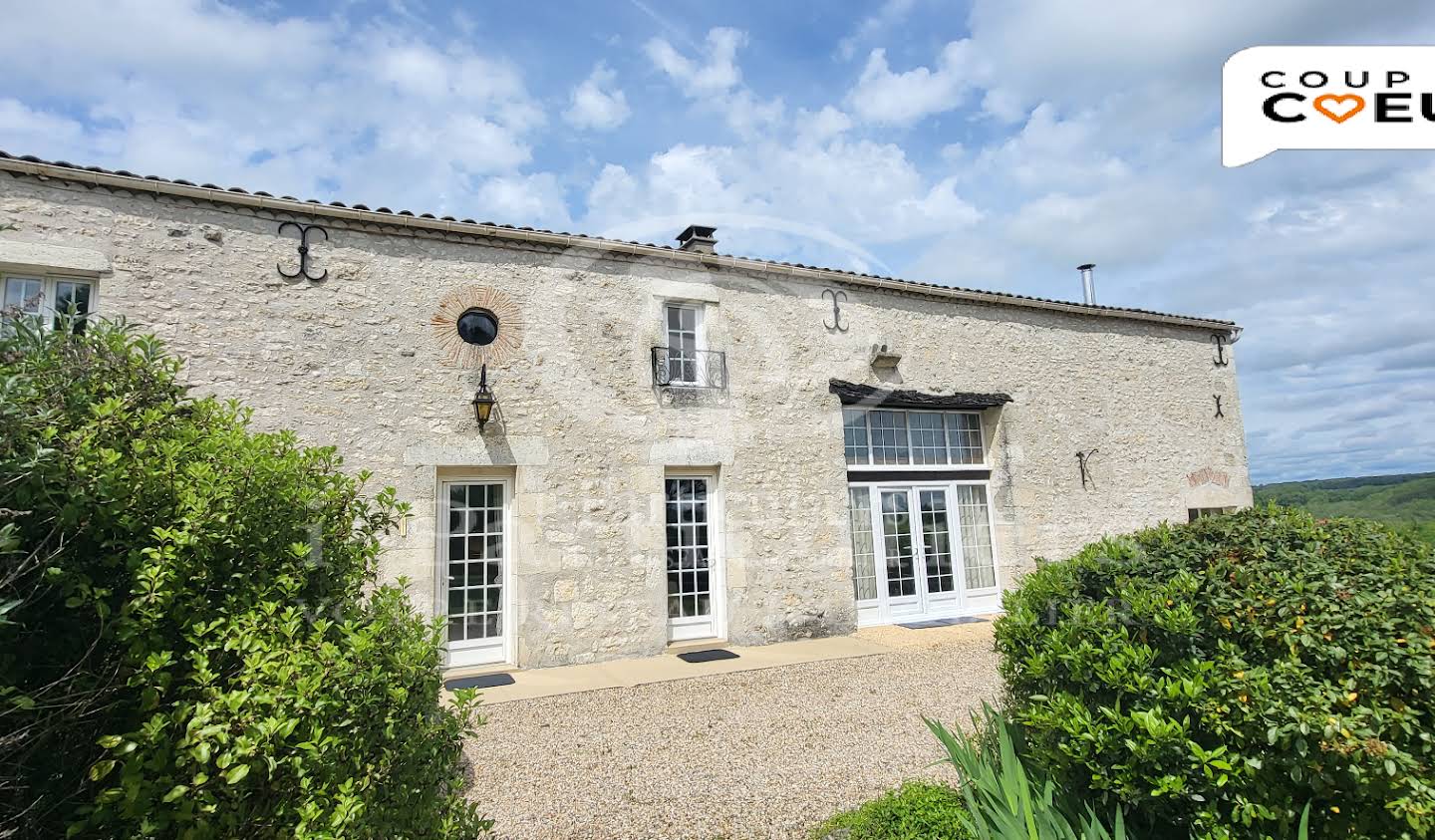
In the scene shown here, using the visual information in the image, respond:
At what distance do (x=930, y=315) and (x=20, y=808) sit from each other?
30.9ft

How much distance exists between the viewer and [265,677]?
1652 millimetres

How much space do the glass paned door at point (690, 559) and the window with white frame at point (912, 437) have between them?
6.63 feet

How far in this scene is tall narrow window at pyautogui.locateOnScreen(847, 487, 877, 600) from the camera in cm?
870

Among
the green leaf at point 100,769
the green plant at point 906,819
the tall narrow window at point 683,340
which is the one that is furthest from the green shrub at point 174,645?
the tall narrow window at point 683,340

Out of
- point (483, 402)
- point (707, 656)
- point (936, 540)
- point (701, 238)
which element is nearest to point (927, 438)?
point (936, 540)

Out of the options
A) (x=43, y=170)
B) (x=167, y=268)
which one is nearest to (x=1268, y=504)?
(x=167, y=268)

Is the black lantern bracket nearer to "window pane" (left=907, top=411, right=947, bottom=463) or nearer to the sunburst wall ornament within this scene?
the sunburst wall ornament

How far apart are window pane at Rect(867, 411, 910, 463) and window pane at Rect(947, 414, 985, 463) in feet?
2.72

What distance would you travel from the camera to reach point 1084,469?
34.0ft

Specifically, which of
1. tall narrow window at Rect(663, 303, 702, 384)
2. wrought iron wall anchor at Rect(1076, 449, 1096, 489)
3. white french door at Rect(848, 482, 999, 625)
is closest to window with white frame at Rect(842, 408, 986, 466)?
white french door at Rect(848, 482, 999, 625)

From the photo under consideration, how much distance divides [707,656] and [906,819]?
14.3ft

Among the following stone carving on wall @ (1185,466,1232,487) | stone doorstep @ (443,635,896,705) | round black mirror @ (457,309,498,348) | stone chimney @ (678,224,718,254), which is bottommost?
stone doorstep @ (443,635,896,705)

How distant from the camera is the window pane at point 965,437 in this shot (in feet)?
32.1

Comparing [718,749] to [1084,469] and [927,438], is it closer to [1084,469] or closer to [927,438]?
[927,438]
